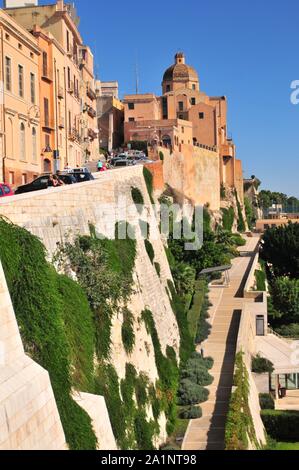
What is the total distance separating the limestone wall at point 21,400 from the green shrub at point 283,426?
1593 cm

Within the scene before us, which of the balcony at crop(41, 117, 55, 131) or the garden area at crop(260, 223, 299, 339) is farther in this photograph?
the garden area at crop(260, 223, 299, 339)

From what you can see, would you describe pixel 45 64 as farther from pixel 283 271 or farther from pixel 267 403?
pixel 283 271

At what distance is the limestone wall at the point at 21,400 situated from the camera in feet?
23.4

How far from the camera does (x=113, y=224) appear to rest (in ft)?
63.7

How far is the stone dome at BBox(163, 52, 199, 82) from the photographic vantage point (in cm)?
6988

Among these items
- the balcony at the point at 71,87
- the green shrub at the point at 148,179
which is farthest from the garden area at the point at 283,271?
the balcony at the point at 71,87

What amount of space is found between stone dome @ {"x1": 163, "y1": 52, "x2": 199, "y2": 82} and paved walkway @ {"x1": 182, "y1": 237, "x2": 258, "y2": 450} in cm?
3381

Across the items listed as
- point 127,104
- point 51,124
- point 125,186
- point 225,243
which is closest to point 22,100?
point 51,124

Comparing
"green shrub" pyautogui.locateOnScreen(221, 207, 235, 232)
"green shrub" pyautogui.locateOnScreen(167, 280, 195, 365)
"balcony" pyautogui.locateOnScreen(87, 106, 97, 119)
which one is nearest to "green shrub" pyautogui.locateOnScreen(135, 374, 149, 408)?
"green shrub" pyautogui.locateOnScreen(167, 280, 195, 365)

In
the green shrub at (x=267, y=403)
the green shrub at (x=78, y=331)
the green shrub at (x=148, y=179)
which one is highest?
the green shrub at (x=148, y=179)

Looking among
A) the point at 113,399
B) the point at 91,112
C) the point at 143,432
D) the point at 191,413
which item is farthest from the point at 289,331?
the point at 113,399

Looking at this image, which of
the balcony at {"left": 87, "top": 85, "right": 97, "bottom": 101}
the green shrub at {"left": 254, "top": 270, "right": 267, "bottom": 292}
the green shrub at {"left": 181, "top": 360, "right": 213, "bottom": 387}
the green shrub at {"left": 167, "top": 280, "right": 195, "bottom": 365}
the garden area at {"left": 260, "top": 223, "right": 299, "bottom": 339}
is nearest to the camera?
the green shrub at {"left": 181, "top": 360, "right": 213, "bottom": 387}

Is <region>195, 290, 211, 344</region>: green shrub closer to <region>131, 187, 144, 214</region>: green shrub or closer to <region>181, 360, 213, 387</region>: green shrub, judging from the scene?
<region>181, 360, 213, 387</region>: green shrub

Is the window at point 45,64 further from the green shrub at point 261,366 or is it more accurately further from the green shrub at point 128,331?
the green shrub at point 128,331
